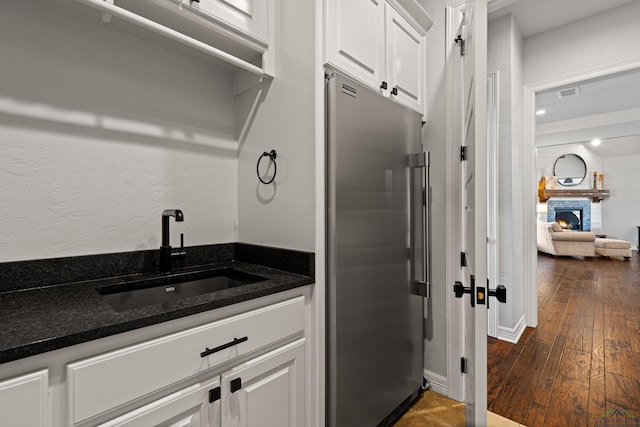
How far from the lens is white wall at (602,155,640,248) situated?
8.42 m

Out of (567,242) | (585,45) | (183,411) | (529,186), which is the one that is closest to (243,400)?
(183,411)

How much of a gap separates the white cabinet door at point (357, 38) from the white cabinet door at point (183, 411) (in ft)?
4.37

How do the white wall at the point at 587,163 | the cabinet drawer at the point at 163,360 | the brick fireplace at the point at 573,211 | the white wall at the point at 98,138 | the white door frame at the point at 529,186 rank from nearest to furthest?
the cabinet drawer at the point at 163,360
the white wall at the point at 98,138
the white door frame at the point at 529,186
the white wall at the point at 587,163
the brick fireplace at the point at 573,211

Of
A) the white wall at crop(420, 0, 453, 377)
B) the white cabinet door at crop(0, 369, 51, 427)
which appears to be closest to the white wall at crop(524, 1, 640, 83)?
the white wall at crop(420, 0, 453, 377)

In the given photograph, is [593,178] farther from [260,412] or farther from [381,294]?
[260,412]

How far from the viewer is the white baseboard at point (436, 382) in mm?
1934

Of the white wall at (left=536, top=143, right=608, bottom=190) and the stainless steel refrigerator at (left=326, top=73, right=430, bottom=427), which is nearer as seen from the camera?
the stainless steel refrigerator at (left=326, top=73, right=430, bottom=427)

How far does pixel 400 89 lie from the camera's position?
69.7 inches

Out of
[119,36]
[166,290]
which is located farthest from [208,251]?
[119,36]

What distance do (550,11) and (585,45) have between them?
1.50ft

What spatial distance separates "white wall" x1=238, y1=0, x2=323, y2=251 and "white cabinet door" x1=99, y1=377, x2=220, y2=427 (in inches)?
25.3

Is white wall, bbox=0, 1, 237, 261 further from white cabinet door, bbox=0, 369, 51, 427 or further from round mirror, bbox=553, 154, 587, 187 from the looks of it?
round mirror, bbox=553, 154, 587, 187

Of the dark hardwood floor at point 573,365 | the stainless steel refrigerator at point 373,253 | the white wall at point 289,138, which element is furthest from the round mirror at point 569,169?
the white wall at point 289,138

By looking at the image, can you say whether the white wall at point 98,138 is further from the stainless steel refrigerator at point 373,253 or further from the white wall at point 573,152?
the white wall at point 573,152
